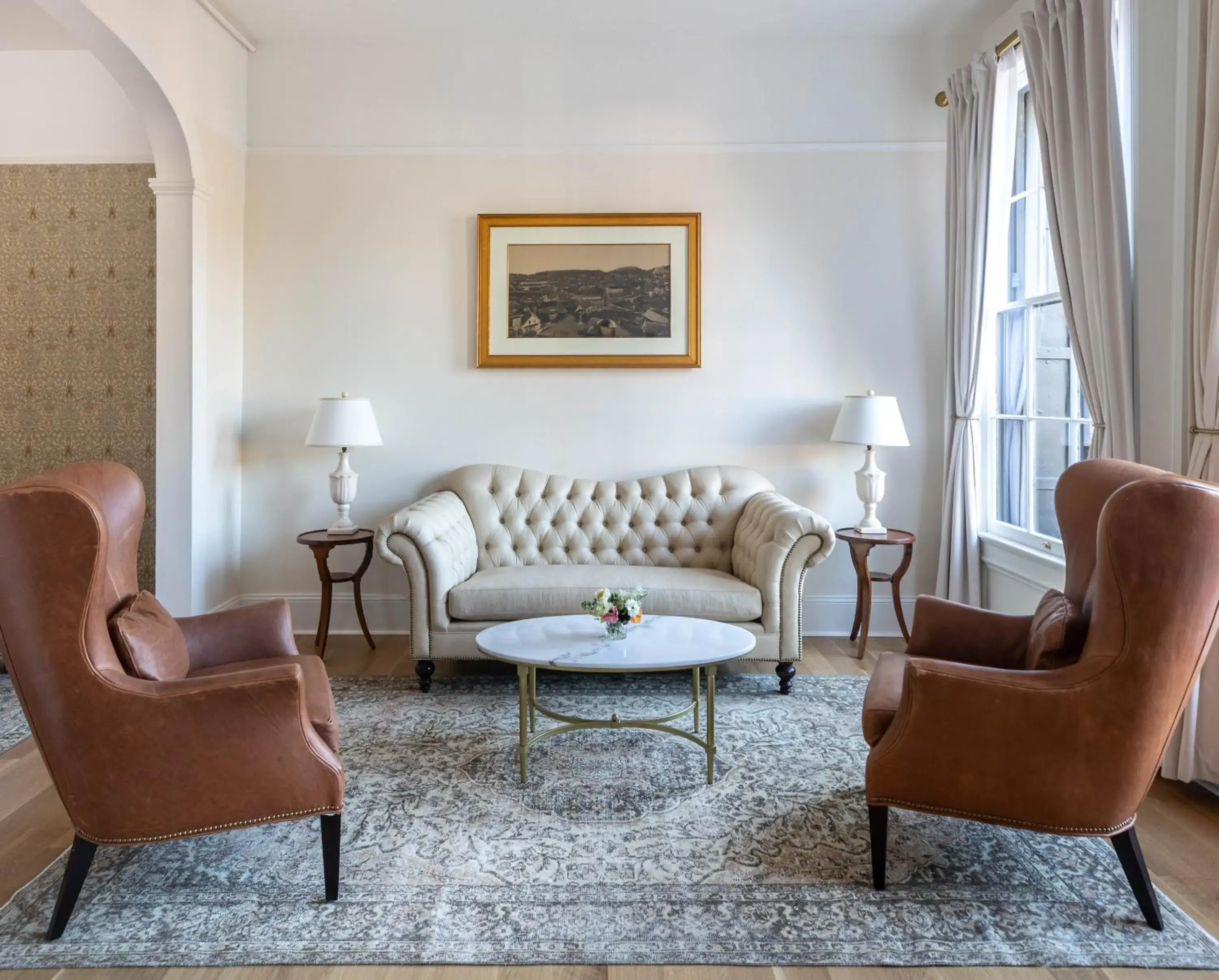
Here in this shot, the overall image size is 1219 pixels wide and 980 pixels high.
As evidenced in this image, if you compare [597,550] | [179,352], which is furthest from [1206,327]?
[179,352]

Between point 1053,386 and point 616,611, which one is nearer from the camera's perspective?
point 616,611

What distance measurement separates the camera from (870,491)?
433 centimetres

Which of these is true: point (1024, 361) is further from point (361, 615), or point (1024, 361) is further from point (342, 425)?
point (361, 615)

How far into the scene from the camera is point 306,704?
2279mm

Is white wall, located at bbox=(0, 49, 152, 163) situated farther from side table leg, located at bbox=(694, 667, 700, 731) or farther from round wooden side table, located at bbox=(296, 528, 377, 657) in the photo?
side table leg, located at bbox=(694, 667, 700, 731)

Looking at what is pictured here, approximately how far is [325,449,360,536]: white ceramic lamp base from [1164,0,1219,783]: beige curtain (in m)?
3.57

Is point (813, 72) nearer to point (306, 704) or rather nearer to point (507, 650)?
point (507, 650)

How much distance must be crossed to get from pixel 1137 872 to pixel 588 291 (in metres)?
3.56

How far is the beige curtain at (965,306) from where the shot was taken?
4117mm

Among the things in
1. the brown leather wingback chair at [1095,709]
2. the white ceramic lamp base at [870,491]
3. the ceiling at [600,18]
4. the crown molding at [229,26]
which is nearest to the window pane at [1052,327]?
the white ceramic lamp base at [870,491]

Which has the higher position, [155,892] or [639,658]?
[639,658]

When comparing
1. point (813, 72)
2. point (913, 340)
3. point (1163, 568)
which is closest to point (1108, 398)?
point (1163, 568)

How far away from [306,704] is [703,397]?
2.96 meters

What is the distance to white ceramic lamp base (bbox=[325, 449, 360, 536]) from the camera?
441cm
